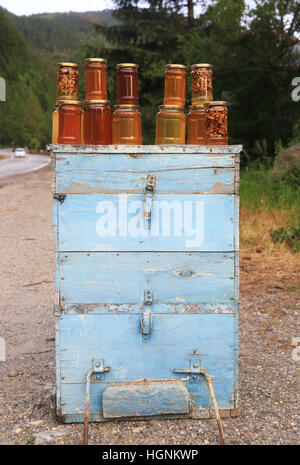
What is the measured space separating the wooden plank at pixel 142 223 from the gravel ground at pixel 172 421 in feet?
3.24

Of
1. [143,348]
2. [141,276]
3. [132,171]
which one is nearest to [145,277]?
[141,276]

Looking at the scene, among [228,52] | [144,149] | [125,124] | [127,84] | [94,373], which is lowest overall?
[94,373]

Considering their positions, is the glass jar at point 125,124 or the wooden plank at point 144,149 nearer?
the wooden plank at point 144,149

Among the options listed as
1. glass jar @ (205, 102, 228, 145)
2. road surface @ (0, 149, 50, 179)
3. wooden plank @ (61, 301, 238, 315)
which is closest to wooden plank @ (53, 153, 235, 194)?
glass jar @ (205, 102, 228, 145)

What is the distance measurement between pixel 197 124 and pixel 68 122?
712 millimetres

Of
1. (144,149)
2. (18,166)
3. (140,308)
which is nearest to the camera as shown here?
(144,149)

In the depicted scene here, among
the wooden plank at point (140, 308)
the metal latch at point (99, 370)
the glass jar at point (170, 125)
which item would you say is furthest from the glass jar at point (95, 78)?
the metal latch at point (99, 370)

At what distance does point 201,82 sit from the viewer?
273cm

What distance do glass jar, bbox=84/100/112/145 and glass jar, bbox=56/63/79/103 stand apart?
4.3 inches

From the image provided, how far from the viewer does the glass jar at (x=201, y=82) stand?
2.70m

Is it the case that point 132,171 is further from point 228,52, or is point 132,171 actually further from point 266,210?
point 228,52

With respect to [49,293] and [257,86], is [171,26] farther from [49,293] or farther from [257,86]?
[49,293]

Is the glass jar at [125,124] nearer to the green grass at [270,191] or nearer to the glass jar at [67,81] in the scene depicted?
the glass jar at [67,81]
